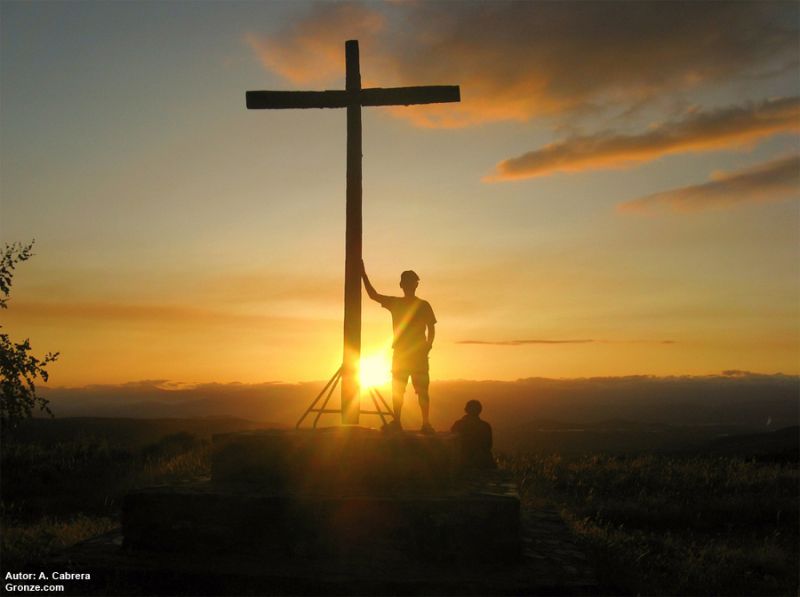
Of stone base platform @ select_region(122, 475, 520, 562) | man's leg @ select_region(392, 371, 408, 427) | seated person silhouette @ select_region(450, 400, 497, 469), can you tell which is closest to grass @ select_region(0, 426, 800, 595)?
seated person silhouette @ select_region(450, 400, 497, 469)

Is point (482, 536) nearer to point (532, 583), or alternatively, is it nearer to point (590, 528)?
point (532, 583)

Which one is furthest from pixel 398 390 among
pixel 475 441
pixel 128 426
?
pixel 128 426

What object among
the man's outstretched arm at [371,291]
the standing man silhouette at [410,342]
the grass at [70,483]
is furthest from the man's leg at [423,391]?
the grass at [70,483]

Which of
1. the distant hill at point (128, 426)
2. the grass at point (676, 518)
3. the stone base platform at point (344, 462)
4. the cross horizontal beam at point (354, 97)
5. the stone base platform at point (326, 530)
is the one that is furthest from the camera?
the distant hill at point (128, 426)

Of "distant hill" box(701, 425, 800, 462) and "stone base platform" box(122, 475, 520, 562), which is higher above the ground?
"stone base platform" box(122, 475, 520, 562)

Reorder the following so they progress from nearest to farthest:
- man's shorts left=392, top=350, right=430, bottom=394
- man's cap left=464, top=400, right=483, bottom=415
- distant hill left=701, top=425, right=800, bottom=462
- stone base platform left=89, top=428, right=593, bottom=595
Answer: stone base platform left=89, top=428, right=593, bottom=595 < man's shorts left=392, top=350, right=430, bottom=394 < man's cap left=464, top=400, right=483, bottom=415 < distant hill left=701, top=425, right=800, bottom=462

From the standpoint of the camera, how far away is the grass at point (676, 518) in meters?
9.38

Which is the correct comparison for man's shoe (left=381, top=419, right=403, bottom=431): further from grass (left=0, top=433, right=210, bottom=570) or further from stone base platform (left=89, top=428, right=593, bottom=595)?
grass (left=0, top=433, right=210, bottom=570)

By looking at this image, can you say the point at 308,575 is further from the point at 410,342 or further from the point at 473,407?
the point at 473,407

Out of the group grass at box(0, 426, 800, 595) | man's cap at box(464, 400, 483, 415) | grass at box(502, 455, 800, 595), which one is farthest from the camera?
man's cap at box(464, 400, 483, 415)

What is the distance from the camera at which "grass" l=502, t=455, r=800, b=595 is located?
938 cm

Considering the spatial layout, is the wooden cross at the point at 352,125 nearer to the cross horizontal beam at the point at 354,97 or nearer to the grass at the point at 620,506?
the cross horizontal beam at the point at 354,97

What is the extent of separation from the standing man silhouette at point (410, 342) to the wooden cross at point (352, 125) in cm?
51

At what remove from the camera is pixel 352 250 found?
10.3 m
